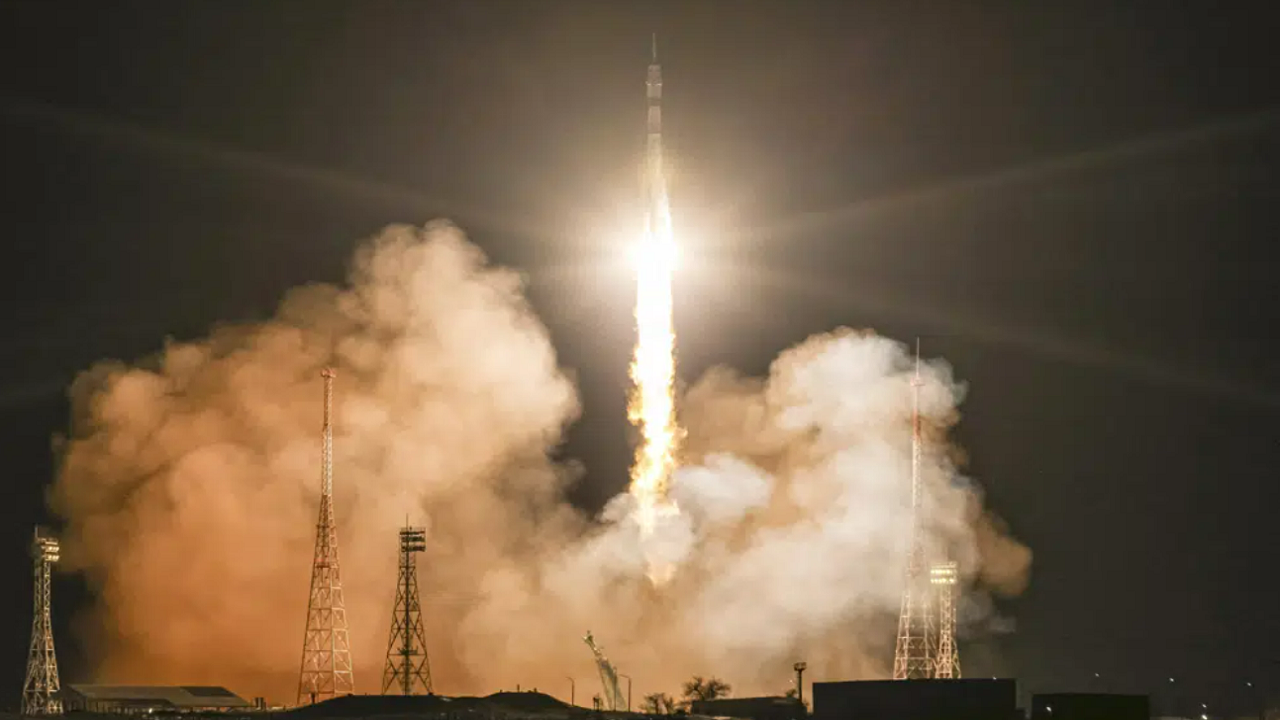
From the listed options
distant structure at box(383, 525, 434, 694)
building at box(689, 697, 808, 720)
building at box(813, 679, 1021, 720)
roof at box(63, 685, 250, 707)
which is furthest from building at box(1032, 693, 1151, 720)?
roof at box(63, 685, 250, 707)

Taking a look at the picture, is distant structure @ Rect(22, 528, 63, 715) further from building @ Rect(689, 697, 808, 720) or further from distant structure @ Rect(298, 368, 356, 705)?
building @ Rect(689, 697, 808, 720)

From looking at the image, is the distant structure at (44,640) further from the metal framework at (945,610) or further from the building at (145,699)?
the metal framework at (945,610)

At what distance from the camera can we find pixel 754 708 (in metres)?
108

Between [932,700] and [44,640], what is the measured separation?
51.7 meters

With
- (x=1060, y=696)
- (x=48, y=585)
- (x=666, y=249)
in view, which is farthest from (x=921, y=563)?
(x=48, y=585)

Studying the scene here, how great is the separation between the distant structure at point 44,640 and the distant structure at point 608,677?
29830 mm

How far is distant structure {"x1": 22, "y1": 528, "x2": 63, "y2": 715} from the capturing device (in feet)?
401

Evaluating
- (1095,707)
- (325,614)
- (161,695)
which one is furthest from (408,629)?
(1095,707)

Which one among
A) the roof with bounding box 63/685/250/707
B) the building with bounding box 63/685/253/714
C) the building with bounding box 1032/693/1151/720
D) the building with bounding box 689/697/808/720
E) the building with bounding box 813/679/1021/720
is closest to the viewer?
the building with bounding box 813/679/1021/720

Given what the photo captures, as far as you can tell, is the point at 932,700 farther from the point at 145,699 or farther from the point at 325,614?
the point at 145,699

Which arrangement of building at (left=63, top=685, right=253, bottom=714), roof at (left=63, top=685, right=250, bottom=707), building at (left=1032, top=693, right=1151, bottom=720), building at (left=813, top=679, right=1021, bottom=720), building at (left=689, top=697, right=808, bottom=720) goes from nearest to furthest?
building at (left=813, top=679, right=1021, bottom=720)
building at (left=1032, top=693, right=1151, bottom=720)
building at (left=689, top=697, right=808, bottom=720)
building at (left=63, top=685, right=253, bottom=714)
roof at (left=63, top=685, right=250, bottom=707)

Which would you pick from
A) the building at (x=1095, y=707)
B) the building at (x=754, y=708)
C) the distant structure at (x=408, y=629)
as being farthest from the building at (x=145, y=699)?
the building at (x=1095, y=707)

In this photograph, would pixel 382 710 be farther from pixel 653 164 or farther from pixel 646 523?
pixel 653 164

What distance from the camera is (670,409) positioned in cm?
11431
